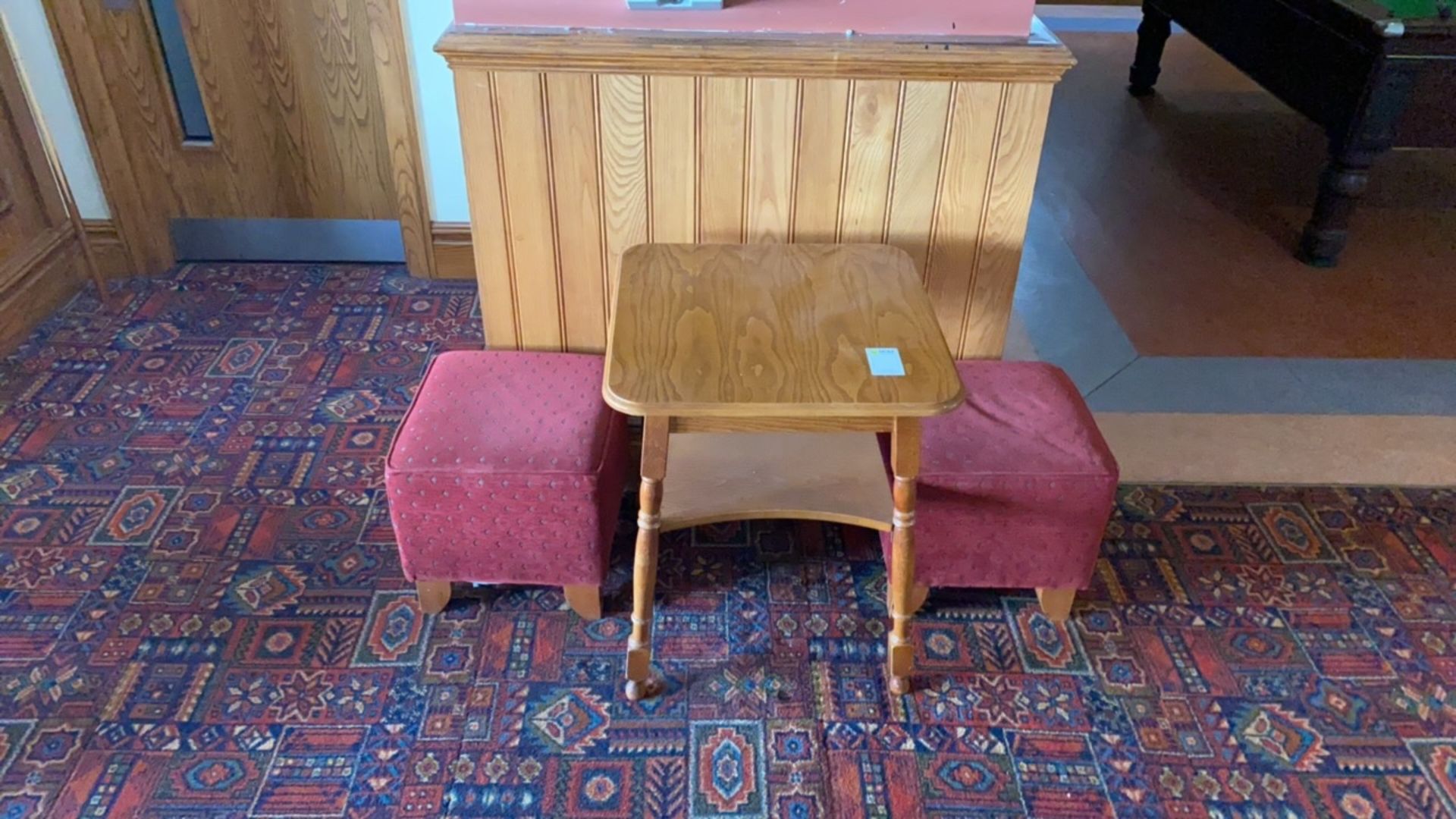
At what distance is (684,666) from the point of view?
1628mm

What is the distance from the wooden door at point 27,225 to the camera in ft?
7.91

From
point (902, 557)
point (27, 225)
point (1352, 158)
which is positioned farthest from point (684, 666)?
point (1352, 158)

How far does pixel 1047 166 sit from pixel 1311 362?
56.2 inches

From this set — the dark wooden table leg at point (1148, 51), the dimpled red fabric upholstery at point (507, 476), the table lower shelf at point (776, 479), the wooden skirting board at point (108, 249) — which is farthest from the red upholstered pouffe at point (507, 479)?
the dark wooden table leg at point (1148, 51)

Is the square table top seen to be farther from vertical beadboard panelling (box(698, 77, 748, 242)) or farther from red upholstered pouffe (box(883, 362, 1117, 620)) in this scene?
red upholstered pouffe (box(883, 362, 1117, 620))

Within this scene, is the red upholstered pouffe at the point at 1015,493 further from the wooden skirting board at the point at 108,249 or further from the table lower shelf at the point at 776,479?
the wooden skirting board at the point at 108,249

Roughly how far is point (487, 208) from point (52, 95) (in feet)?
5.48

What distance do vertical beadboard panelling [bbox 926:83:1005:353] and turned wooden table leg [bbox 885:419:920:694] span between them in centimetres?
48

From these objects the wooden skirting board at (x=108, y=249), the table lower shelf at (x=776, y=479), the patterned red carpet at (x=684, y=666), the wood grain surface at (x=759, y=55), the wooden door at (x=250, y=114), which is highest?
Answer: the wood grain surface at (x=759, y=55)

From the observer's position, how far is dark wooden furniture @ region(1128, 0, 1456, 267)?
255 centimetres

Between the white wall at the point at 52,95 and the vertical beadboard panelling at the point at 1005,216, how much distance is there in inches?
94.8

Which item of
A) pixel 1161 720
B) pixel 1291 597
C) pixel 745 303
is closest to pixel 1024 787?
pixel 1161 720

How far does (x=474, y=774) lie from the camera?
57.0 inches

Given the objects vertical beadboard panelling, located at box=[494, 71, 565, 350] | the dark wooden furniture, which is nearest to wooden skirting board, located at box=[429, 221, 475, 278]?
vertical beadboard panelling, located at box=[494, 71, 565, 350]
